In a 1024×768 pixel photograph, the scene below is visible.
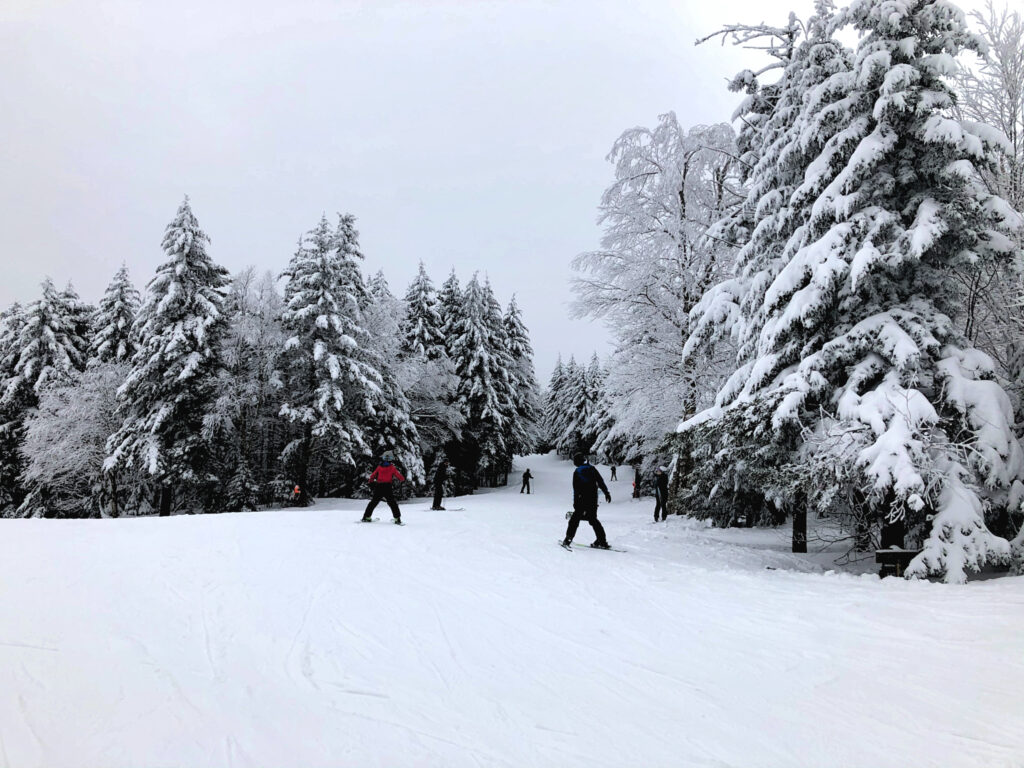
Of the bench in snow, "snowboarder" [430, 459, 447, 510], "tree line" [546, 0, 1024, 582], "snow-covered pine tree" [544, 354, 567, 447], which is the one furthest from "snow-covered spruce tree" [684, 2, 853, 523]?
"snow-covered pine tree" [544, 354, 567, 447]

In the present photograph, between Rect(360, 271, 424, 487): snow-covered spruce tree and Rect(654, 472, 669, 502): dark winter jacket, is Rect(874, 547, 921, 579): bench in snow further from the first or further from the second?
Rect(360, 271, 424, 487): snow-covered spruce tree

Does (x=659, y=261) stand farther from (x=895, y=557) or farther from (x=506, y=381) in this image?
(x=506, y=381)

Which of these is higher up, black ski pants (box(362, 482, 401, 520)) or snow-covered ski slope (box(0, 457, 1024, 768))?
black ski pants (box(362, 482, 401, 520))

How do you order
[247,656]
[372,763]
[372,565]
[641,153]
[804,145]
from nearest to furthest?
[372,763] → [247,656] → [372,565] → [804,145] → [641,153]

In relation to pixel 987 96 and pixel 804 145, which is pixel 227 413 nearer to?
pixel 804 145

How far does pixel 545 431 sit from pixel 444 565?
212 ft

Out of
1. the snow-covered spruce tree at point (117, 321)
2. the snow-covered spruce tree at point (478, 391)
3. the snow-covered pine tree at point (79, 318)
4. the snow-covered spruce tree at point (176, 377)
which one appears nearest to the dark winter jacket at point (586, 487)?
the snow-covered spruce tree at point (176, 377)

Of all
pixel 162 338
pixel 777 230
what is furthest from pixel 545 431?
pixel 777 230

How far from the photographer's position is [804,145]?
32.7 feet

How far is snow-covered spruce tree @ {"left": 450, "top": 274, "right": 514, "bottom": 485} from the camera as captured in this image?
117 feet

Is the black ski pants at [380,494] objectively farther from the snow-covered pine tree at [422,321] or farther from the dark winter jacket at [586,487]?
the snow-covered pine tree at [422,321]

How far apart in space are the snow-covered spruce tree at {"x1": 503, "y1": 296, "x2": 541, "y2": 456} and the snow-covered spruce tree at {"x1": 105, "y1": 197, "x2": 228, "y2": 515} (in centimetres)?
1996

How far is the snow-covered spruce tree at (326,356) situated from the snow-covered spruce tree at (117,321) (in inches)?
377

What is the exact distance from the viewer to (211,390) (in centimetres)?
2414
